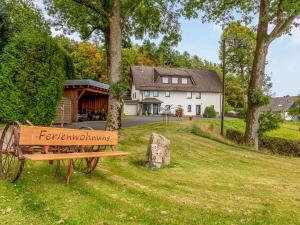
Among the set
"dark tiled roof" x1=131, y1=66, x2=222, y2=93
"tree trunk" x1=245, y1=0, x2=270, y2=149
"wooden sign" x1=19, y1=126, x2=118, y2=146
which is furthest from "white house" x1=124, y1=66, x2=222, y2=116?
"wooden sign" x1=19, y1=126, x2=118, y2=146

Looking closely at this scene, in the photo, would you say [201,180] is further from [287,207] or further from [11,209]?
[11,209]

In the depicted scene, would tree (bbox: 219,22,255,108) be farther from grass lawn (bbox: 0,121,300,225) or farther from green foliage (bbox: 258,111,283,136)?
grass lawn (bbox: 0,121,300,225)

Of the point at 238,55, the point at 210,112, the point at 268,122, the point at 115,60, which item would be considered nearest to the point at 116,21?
the point at 115,60

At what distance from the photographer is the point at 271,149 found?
21719 millimetres

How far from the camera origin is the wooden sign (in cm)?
630

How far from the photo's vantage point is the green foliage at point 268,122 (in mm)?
18109

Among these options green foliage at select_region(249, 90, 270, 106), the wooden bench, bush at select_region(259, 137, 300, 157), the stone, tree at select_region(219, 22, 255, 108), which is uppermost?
tree at select_region(219, 22, 255, 108)

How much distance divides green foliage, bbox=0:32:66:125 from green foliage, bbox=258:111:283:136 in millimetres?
12151

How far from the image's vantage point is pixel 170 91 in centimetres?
5428

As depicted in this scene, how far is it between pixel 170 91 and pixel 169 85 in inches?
42.6

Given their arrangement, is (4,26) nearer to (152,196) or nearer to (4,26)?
(4,26)

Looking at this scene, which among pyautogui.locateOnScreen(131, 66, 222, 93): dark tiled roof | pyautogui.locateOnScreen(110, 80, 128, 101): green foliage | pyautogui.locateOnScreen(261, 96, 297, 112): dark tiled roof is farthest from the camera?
pyautogui.locateOnScreen(261, 96, 297, 112): dark tiled roof

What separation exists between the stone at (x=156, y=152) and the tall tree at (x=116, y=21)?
4.03 meters

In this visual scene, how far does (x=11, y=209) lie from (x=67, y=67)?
92.7 feet
